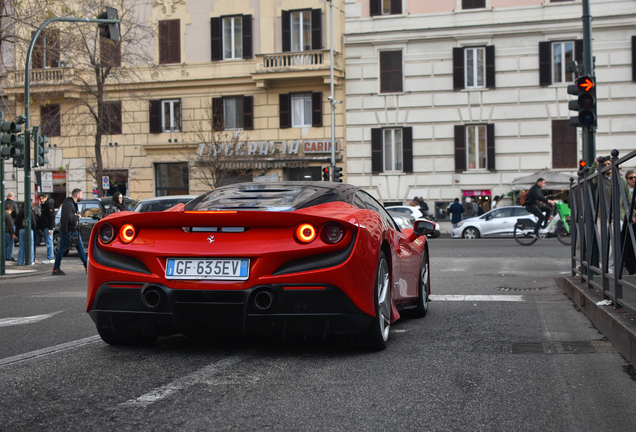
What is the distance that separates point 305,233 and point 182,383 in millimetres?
1227

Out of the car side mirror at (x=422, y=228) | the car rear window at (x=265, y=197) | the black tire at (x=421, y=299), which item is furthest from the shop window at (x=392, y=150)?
the car rear window at (x=265, y=197)

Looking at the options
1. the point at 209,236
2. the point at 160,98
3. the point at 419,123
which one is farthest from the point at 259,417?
the point at 160,98

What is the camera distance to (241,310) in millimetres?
4828

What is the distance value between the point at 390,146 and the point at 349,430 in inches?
1212

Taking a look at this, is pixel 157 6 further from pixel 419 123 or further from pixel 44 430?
pixel 44 430

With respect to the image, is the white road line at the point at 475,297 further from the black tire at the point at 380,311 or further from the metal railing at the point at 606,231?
the black tire at the point at 380,311

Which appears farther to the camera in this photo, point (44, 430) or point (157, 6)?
point (157, 6)

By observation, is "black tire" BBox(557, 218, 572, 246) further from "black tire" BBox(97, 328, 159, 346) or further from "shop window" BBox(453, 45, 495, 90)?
"black tire" BBox(97, 328, 159, 346)

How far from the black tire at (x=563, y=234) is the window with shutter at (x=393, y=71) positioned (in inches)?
580

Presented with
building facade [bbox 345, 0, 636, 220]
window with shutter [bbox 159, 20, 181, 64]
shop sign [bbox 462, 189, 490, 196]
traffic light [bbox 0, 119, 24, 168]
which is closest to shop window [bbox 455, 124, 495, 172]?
building facade [bbox 345, 0, 636, 220]

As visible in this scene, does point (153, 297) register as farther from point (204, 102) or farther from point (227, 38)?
point (227, 38)

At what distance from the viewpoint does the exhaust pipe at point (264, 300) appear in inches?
189

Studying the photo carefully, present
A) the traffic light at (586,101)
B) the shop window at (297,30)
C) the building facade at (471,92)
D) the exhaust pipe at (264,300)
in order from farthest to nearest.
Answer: the shop window at (297,30) → the building facade at (471,92) → the traffic light at (586,101) → the exhaust pipe at (264,300)

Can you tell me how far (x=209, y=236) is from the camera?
195 inches
